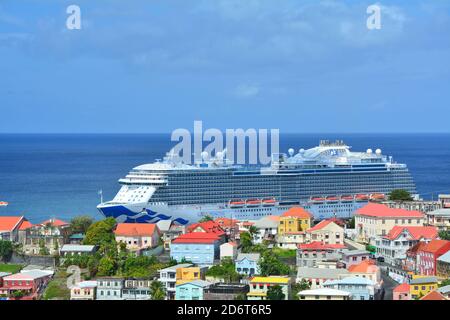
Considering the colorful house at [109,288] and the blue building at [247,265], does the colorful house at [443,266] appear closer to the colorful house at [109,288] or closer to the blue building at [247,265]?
the blue building at [247,265]

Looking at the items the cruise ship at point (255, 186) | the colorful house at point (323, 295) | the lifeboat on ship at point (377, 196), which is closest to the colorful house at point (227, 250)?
the colorful house at point (323, 295)

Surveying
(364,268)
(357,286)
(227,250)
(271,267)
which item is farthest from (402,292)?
(227,250)

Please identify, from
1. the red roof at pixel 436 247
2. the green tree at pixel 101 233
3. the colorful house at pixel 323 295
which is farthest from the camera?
the green tree at pixel 101 233

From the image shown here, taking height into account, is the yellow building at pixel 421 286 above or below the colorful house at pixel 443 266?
below

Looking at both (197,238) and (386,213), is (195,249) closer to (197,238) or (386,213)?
(197,238)

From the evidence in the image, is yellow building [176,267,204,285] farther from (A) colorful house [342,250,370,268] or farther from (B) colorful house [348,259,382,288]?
(A) colorful house [342,250,370,268]

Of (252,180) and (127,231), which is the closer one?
(127,231)
